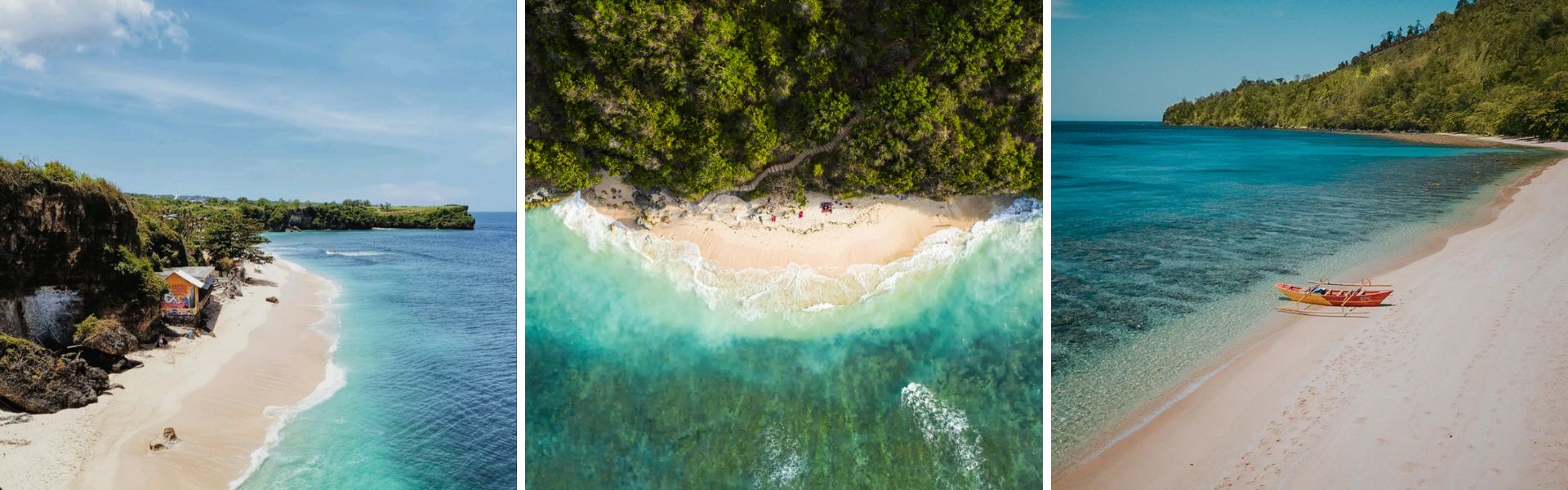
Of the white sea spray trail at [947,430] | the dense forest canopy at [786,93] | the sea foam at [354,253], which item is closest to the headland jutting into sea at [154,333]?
the sea foam at [354,253]

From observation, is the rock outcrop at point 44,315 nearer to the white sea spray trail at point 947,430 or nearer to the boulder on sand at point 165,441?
the boulder on sand at point 165,441

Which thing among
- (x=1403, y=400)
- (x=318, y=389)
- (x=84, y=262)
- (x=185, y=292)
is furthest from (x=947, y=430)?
(x=84, y=262)

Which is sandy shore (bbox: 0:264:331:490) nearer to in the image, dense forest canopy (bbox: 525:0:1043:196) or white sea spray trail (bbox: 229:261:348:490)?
white sea spray trail (bbox: 229:261:348:490)

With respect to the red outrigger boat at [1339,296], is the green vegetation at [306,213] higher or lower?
A: higher

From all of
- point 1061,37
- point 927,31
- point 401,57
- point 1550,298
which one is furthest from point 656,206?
point 1550,298

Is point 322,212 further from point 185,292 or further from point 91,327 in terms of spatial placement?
point 91,327

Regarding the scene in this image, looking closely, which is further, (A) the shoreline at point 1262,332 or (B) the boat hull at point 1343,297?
(B) the boat hull at point 1343,297
